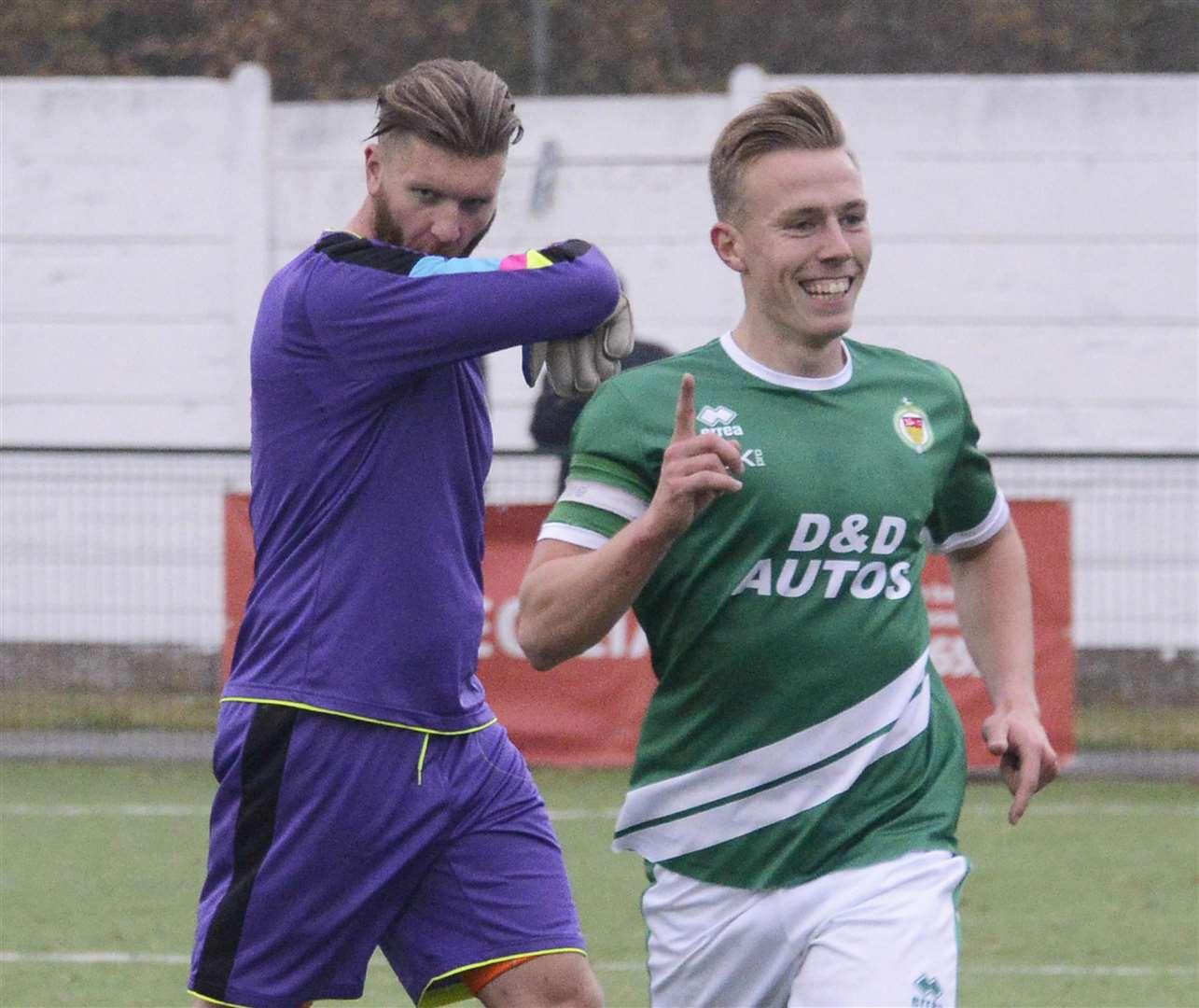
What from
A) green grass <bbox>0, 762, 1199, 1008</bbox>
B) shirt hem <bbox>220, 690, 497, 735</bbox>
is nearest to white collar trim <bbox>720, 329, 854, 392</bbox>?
shirt hem <bbox>220, 690, 497, 735</bbox>

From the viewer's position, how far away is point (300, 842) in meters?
3.92

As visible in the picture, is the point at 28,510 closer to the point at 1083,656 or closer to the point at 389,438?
the point at 1083,656

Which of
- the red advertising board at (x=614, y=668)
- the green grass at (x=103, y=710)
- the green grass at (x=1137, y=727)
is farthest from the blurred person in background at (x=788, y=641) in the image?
the green grass at (x=103, y=710)

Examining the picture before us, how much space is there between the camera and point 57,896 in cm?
774

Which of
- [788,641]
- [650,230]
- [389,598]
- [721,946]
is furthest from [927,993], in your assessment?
[650,230]

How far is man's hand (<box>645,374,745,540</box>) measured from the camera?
10.0 ft

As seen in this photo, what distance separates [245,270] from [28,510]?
2662 mm

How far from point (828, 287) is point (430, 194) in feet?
2.45

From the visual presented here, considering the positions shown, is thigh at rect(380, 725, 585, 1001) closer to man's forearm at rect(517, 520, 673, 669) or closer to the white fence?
man's forearm at rect(517, 520, 673, 669)

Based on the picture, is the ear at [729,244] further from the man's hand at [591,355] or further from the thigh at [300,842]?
the thigh at [300,842]

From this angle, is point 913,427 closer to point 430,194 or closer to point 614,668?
point 430,194

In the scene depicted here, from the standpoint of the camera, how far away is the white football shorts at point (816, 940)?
11.1 feet

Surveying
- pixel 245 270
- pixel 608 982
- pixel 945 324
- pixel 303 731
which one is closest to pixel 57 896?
pixel 608 982

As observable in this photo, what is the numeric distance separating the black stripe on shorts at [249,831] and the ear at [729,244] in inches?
42.6
